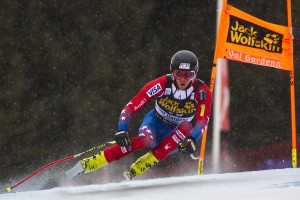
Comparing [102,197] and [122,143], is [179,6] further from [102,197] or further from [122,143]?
[102,197]

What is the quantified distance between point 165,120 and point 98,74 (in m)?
5.59

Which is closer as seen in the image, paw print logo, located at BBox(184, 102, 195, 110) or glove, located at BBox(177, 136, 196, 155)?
glove, located at BBox(177, 136, 196, 155)

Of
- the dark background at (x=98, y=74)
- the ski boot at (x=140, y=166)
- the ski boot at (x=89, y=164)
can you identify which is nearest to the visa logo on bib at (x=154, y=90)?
the ski boot at (x=140, y=166)

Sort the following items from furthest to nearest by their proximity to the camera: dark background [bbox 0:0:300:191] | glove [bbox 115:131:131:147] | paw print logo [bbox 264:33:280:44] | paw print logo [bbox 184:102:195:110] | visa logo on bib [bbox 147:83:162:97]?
dark background [bbox 0:0:300:191] → paw print logo [bbox 264:33:280:44] → paw print logo [bbox 184:102:195:110] → visa logo on bib [bbox 147:83:162:97] → glove [bbox 115:131:131:147]

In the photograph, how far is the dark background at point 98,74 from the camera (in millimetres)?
10406

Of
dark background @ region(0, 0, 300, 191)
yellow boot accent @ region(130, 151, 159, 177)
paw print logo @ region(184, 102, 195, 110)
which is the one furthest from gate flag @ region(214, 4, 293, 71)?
dark background @ region(0, 0, 300, 191)

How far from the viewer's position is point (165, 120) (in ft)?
→ 17.7

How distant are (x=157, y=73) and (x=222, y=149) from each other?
2274 millimetres

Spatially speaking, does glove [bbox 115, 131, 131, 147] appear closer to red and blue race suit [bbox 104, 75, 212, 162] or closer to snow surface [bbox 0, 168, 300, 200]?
red and blue race suit [bbox 104, 75, 212, 162]

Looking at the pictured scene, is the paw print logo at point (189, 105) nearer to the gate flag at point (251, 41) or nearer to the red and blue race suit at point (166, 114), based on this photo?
the red and blue race suit at point (166, 114)

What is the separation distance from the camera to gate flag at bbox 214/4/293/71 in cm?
631

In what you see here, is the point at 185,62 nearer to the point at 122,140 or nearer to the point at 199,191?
the point at 122,140

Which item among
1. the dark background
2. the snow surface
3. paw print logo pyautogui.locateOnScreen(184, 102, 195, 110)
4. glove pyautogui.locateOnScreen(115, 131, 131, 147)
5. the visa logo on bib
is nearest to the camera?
the snow surface

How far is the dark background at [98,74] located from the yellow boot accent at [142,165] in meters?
5.72
